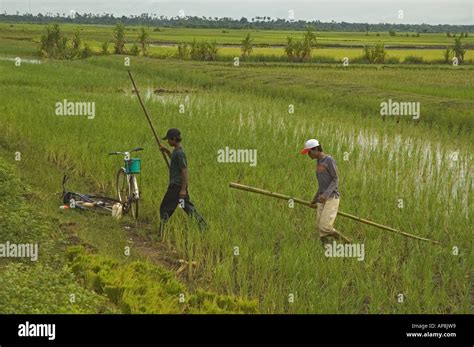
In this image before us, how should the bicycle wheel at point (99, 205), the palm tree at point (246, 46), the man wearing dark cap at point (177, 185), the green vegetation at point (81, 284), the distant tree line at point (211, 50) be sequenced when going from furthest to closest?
the palm tree at point (246, 46) < the distant tree line at point (211, 50) < the bicycle wheel at point (99, 205) < the man wearing dark cap at point (177, 185) < the green vegetation at point (81, 284)

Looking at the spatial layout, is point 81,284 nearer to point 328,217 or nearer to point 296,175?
point 328,217

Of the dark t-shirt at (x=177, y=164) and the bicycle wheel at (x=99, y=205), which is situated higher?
the dark t-shirt at (x=177, y=164)

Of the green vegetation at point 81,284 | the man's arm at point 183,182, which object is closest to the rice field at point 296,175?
the man's arm at point 183,182

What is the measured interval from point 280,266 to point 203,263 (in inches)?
30.1

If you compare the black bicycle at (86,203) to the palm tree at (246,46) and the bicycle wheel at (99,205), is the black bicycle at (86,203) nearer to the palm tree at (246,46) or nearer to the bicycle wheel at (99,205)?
the bicycle wheel at (99,205)

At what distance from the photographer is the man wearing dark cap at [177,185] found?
625 cm

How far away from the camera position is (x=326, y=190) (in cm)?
595

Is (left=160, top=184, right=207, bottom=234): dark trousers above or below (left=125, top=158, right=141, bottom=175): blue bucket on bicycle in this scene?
below

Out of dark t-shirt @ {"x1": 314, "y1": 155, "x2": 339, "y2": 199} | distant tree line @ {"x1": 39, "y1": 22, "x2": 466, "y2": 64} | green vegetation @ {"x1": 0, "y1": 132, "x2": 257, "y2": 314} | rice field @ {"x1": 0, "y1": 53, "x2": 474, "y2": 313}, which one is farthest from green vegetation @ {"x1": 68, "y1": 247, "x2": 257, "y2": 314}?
distant tree line @ {"x1": 39, "y1": 22, "x2": 466, "y2": 64}

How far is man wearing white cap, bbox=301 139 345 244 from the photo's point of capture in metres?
5.91

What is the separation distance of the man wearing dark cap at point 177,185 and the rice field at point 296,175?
17 centimetres

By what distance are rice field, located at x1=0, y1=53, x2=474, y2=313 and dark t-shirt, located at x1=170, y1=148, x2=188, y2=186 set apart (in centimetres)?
51

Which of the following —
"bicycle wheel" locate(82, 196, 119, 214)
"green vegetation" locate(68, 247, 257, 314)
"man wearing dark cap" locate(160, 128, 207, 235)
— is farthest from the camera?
"bicycle wheel" locate(82, 196, 119, 214)

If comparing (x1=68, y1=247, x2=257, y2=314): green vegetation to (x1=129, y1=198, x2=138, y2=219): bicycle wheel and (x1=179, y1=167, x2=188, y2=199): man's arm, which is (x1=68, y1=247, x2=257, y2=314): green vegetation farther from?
(x1=129, y1=198, x2=138, y2=219): bicycle wheel
